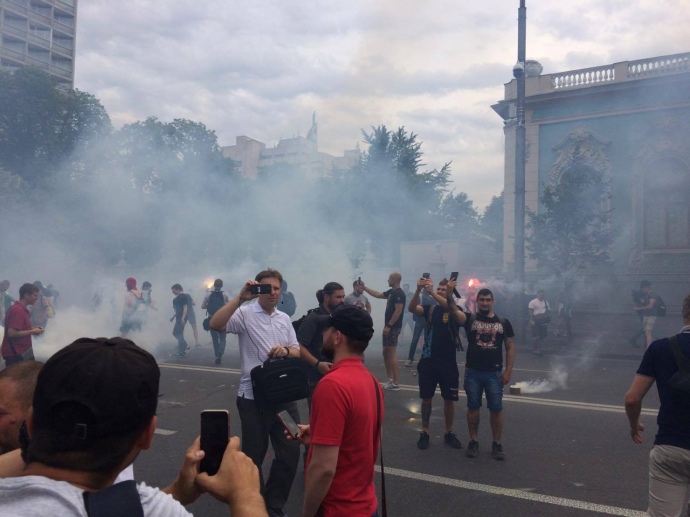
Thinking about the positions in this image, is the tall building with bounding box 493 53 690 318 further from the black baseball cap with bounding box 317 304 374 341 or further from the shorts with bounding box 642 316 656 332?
the black baseball cap with bounding box 317 304 374 341

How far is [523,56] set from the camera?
48.0 ft

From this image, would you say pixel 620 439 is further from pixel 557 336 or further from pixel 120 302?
pixel 120 302

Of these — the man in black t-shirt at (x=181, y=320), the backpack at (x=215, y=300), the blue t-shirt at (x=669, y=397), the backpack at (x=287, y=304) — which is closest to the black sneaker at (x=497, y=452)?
the blue t-shirt at (x=669, y=397)

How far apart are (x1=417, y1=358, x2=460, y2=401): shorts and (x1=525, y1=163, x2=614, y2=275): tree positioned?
1275 centimetres

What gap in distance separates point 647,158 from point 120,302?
18977mm

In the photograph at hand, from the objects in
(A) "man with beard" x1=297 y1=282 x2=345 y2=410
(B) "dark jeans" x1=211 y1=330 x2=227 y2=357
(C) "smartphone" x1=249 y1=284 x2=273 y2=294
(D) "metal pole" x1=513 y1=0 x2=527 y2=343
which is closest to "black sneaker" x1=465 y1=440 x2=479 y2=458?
(A) "man with beard" x1=297 y1=282 x2=345 y2=410

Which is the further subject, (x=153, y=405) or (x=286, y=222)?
(x=286, y=222)

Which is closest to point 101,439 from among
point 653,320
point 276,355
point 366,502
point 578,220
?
point 366,502

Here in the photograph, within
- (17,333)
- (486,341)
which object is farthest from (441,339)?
(17,333)

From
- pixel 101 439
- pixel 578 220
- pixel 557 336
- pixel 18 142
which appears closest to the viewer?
pixel 101 439

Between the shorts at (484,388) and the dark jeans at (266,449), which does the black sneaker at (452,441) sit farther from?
the dark jeans at (266,449)

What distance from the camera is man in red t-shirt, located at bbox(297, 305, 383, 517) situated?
2.45 meters

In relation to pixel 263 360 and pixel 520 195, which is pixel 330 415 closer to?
pixel 263 360

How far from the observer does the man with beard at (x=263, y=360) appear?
4.05 metres
